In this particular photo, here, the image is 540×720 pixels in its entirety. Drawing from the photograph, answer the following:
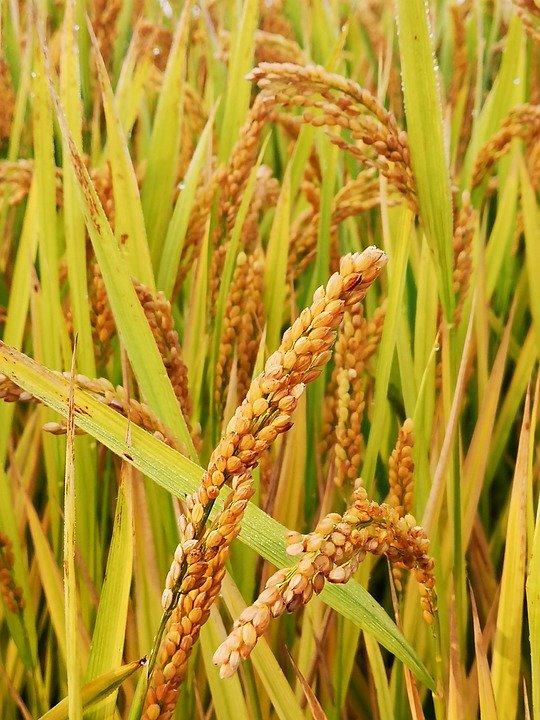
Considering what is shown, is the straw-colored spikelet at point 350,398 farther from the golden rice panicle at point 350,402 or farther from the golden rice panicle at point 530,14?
the golden rice panicle at point 530,14

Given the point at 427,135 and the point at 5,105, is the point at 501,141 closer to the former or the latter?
the point at 427,135

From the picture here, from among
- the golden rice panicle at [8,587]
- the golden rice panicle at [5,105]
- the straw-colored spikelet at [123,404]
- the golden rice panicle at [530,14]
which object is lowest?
the golden rice panicle at [8,587]

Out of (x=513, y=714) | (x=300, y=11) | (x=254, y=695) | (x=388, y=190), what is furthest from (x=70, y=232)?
(x=300, y=11)

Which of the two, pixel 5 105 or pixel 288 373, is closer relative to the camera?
pixel 288 373

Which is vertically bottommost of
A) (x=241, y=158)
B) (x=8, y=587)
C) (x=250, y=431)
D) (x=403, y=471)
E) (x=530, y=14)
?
(x=8, y=587)

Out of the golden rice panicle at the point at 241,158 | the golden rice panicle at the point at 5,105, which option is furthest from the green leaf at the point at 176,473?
the golden rice panicle at the point at 5,105

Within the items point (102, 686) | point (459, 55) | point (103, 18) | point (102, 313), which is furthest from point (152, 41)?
point (102, 686)
